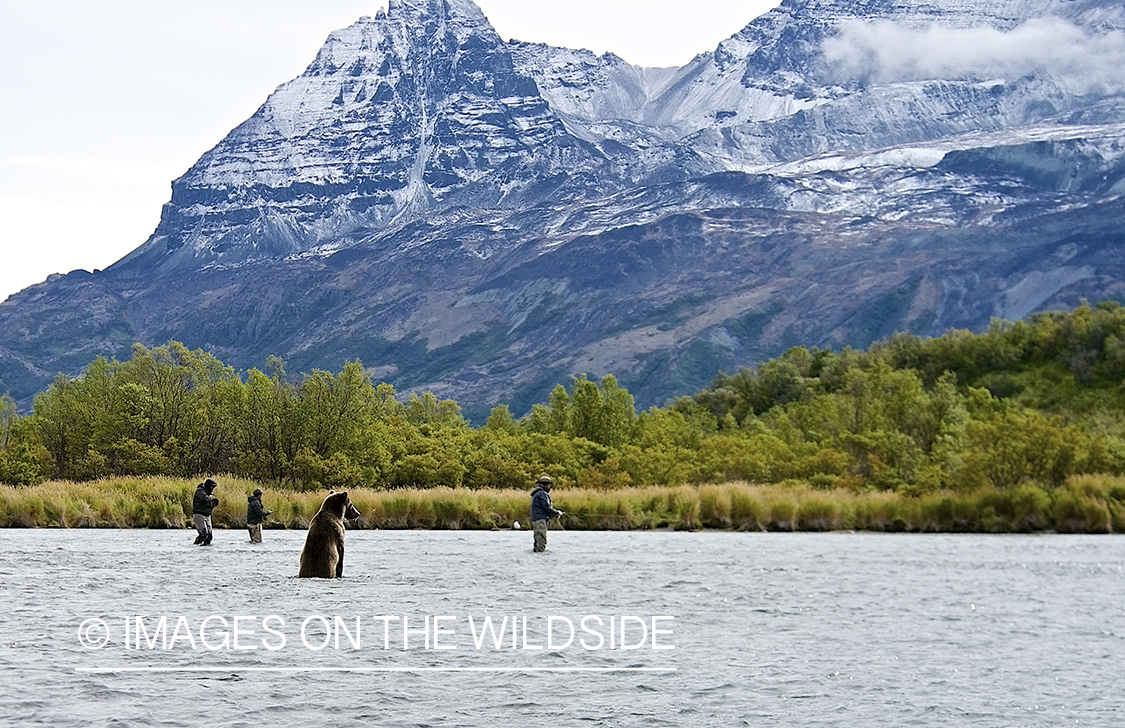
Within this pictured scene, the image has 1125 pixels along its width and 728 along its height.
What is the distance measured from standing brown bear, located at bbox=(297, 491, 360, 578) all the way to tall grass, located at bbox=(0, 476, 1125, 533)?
29841mm

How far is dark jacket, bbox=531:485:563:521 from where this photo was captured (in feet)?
152

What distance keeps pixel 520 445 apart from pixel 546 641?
72814 millimetres

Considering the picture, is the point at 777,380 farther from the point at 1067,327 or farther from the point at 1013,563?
the point at 1013,563

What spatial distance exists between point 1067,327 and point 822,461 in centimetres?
7902

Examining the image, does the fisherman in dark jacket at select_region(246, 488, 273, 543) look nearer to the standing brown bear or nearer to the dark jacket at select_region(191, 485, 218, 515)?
the dark jacket at select_region(191, 485, 218, 515)

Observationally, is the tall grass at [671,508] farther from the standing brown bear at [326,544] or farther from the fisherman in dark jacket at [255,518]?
the standing brown bear at [326,544]

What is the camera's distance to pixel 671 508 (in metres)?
71.1

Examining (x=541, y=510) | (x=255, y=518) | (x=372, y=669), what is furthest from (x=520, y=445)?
(x=372, y=669)

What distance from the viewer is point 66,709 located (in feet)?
60.6

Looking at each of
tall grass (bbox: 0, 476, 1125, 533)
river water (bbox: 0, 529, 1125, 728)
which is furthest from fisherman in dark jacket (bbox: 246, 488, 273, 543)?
tall grass (bbox: 0, 476, 1125, 533)

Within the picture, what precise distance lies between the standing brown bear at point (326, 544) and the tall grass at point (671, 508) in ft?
97.9

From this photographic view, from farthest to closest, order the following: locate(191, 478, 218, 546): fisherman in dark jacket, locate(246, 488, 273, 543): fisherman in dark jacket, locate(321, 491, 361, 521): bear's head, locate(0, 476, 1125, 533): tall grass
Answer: locate(0, 476, 1125, 533): tall grass < locate(246, 488, 273, 543): fisherman in dark jacket < locate(191, 478, 218, 546): fisherman in dark jacket < locate(321, 491, 361, 521): bear's head

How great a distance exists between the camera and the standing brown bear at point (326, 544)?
3319cm

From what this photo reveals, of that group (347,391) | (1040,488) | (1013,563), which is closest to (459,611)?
(1013,563)
